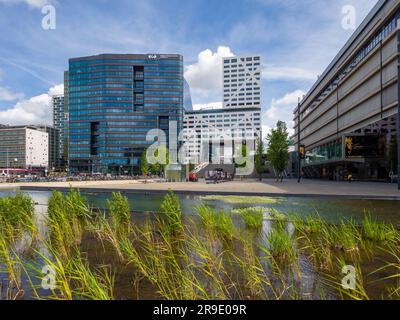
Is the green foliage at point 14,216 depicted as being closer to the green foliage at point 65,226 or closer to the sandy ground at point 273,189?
the green foliage at point 65,226

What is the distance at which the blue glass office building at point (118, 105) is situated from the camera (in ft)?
429

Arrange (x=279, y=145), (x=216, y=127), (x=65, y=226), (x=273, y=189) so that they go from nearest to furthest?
(x=65, y=226), (x=273, y=189), (x=279, y=145), (x=216, y=127)

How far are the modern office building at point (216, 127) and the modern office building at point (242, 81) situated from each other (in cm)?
1081

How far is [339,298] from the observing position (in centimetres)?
375

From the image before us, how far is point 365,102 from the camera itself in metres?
42.7

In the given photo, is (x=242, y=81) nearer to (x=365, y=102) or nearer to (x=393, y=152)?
(x=365, y=102)

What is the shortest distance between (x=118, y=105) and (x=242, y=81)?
9334 cm

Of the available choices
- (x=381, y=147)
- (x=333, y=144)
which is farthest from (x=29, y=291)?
(x=333, y=144)

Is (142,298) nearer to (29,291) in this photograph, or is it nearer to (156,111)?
(29,291)

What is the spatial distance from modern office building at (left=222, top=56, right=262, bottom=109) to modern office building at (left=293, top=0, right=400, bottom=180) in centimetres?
12094

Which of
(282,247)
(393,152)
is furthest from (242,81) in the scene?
(282,247)

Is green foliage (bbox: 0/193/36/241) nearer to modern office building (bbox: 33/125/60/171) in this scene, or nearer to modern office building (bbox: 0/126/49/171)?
modern office building (bbox: 0/126/49/171)

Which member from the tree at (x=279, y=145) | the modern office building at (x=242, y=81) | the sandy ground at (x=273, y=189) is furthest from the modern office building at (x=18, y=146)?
the tree at (x=279, y=145)
